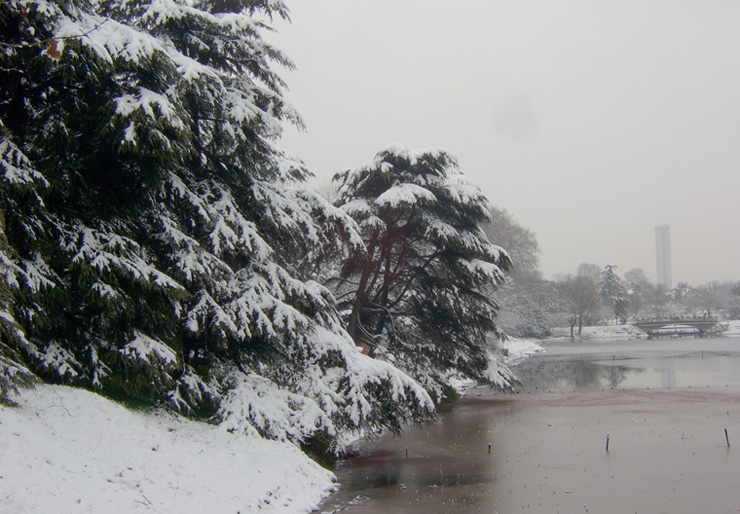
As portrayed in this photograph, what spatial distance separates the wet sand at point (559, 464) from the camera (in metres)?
8.40

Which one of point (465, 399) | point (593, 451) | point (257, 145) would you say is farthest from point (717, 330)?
point (257, 145)

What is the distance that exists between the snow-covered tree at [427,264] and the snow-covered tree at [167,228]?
5867 mm

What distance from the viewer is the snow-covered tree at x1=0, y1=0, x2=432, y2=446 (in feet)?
25.6

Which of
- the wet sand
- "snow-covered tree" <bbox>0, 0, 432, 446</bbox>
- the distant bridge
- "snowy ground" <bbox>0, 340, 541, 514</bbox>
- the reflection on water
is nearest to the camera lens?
"snowy ground" <bbox>0, 340, 541, 514</bbox>

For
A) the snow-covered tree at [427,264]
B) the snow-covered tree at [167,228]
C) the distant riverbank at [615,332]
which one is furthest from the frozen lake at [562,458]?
the distant riverbank at [615,332]

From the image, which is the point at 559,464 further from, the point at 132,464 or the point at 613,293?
the point at 613,293

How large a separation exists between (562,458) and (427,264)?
30.1ft

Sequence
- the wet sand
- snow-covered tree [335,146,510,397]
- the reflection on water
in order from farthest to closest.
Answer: the reflection on water
snow-covered tree [335,146,510,397]
the wet sand

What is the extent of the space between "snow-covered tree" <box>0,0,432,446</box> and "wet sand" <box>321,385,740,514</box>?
57.5 inches

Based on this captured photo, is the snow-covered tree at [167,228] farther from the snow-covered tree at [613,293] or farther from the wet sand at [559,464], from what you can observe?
the snow-covered tree at [613,293]

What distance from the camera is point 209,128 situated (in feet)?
35.6

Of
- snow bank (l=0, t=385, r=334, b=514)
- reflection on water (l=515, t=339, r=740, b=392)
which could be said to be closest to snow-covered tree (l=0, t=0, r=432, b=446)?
snow bank (l=0, t=385, r=334, b=514)

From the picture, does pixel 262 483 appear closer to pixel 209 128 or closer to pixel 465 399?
pixel 209 128

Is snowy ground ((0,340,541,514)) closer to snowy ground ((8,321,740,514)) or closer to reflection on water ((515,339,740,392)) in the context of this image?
snowy ground ((8,321,740,514))
